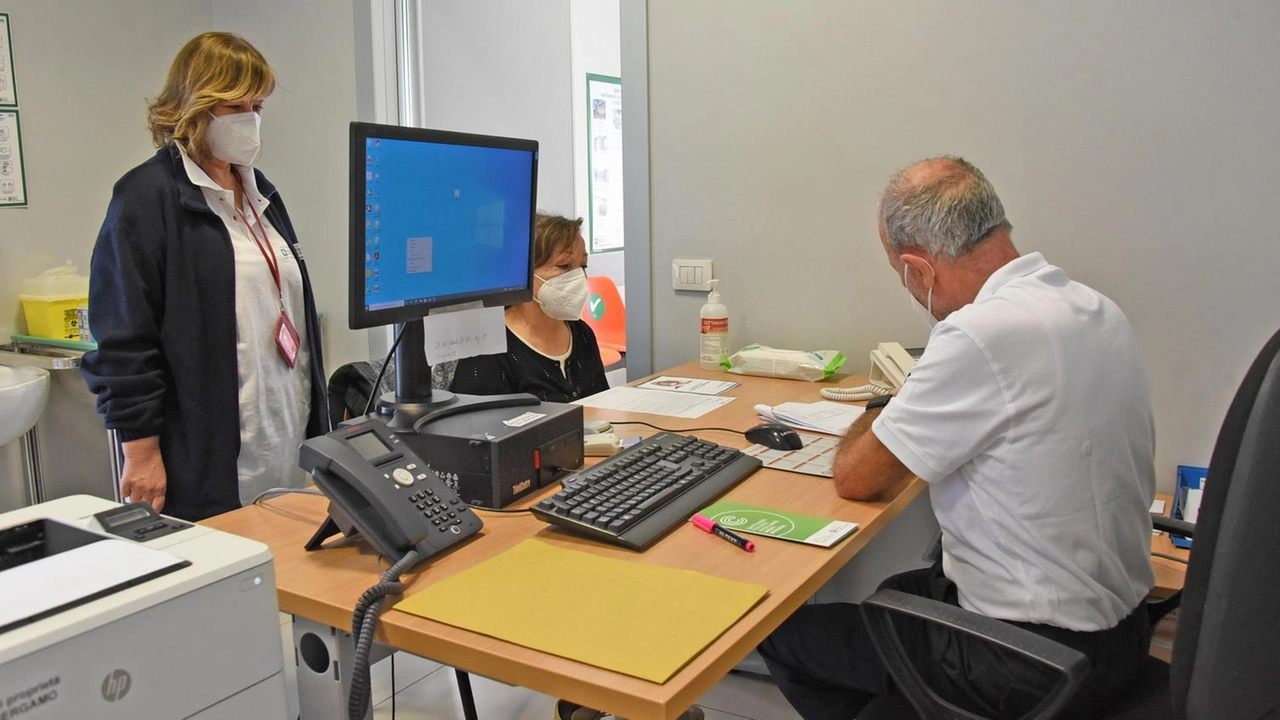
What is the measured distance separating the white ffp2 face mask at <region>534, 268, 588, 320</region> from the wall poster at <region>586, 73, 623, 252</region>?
6.79 ft

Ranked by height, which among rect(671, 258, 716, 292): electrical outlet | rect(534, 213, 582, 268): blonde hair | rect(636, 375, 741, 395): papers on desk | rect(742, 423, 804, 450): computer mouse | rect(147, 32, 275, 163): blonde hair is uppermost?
rect(147, 32, 275, 163): blonde hair

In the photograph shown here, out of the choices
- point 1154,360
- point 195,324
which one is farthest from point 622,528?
point 1154,360

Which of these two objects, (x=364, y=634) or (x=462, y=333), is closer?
(x=364, y=634)

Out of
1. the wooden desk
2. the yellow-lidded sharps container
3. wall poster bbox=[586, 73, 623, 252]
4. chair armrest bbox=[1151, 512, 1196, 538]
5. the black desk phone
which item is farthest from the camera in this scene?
wall poster bbox=[586, 73, 623, 252]

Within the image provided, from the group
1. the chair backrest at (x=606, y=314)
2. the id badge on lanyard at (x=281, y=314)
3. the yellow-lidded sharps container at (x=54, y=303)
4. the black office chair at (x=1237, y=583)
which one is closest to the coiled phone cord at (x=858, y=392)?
the black office chair at (x=1237, y=583)

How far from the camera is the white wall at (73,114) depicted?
10.4 feet

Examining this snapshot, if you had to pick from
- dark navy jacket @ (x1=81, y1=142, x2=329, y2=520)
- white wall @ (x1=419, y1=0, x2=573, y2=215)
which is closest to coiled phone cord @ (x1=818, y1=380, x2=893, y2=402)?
dark navy jacket @ (x1=81, y1=142, x2=329, y2=520)

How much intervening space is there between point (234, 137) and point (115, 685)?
4.61ft

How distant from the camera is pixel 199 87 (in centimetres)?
194

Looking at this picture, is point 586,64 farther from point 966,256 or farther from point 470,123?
point 966,256

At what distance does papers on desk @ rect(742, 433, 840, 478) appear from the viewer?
167cm

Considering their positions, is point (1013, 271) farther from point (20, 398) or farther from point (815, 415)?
point (20, 398)

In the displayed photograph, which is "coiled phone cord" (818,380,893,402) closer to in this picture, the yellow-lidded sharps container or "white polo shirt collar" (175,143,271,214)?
"white polo shirt collar" (175,143,271,214)

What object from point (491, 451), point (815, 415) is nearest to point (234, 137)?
point (491, 451)
